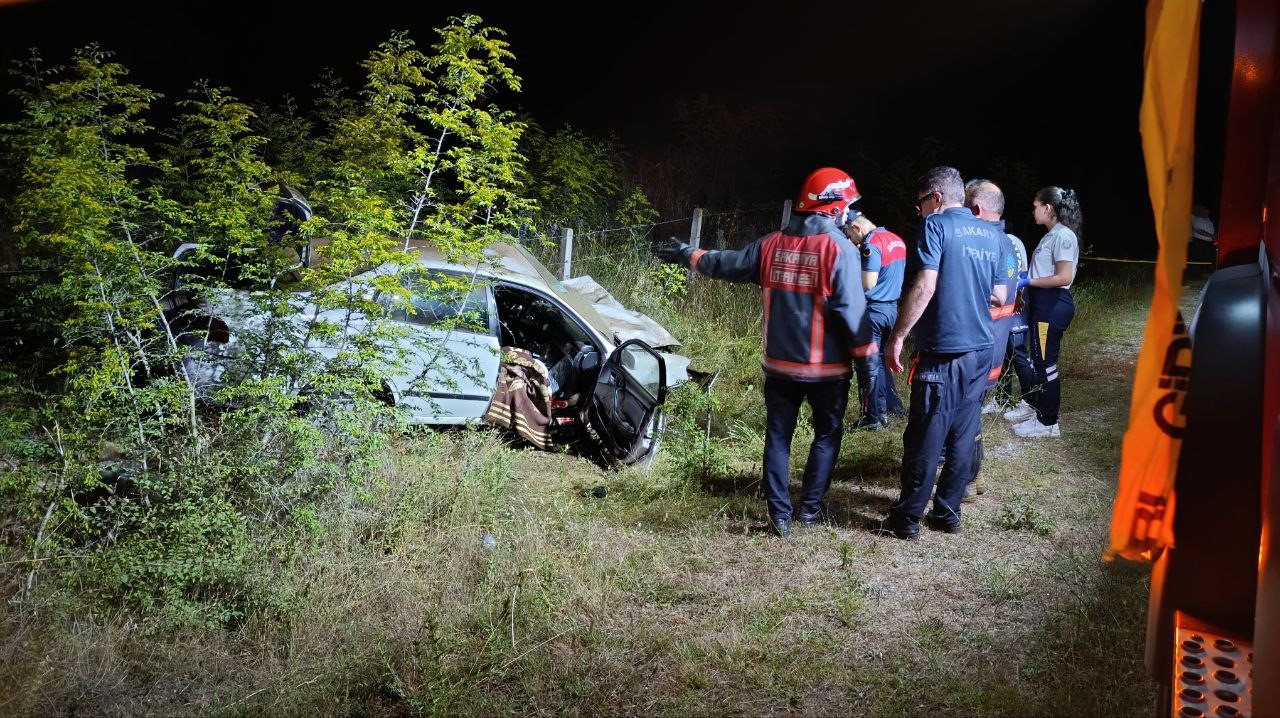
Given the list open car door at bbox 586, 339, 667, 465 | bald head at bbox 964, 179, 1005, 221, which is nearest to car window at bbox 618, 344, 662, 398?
open car door at bbox 586, 339, 667, 465

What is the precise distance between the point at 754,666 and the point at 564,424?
3.30 metres

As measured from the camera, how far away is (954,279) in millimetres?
4566

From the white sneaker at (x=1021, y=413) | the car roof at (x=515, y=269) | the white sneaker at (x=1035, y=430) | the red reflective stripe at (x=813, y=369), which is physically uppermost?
the car roof at (x=515, y=269)

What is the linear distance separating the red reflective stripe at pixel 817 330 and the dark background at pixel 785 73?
10.1 metres

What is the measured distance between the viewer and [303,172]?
→ 297 inches

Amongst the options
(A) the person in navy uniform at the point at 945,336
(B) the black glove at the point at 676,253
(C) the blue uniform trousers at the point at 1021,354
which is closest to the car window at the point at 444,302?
(B) the black glove at the point at 676,253

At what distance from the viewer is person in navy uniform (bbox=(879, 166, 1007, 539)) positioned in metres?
4.56

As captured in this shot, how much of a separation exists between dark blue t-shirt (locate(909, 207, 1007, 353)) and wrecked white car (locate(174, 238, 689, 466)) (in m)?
1.93

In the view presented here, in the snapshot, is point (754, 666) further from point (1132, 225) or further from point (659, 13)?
point (659, 13)

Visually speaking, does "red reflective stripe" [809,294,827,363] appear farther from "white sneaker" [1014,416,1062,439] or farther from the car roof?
"white sneaker" [1014,416,1062,439]

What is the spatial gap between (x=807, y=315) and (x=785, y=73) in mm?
19706

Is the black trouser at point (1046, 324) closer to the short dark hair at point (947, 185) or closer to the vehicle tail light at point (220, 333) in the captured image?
the short dark hair at point (947, 185)

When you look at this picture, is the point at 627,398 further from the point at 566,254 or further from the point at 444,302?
the point at 566,254

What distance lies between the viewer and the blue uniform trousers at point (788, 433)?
4.75 m
